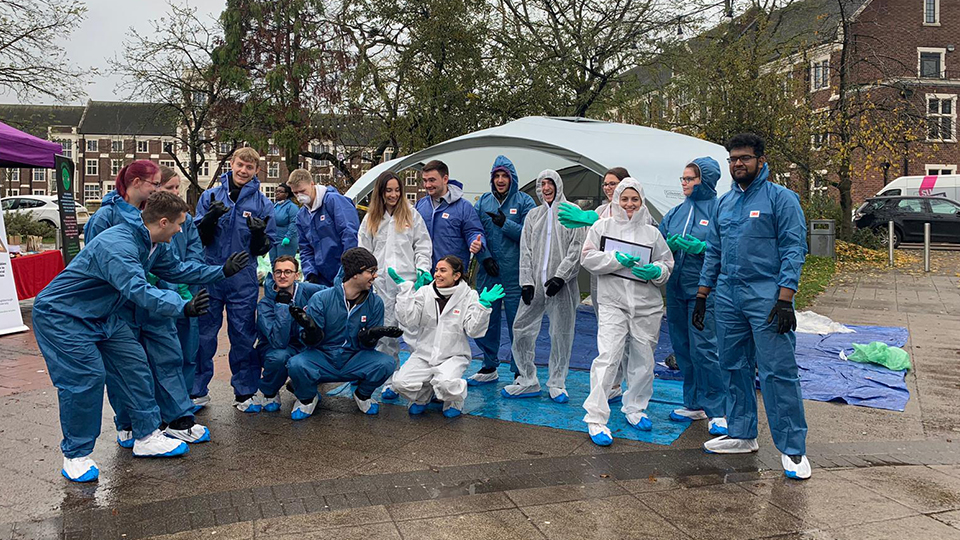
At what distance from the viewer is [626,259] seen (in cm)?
503

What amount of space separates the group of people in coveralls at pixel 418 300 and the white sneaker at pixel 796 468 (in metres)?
0.01

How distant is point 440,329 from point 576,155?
11.5ft

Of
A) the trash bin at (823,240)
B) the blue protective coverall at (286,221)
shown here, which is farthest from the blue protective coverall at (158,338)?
the trash bin at (823,240)

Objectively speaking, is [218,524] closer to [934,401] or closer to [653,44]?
[934,401]

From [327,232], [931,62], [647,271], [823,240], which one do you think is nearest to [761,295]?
[647,271]

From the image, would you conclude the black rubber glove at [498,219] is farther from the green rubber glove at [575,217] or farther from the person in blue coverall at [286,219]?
the person in blue coverall at [286,219]

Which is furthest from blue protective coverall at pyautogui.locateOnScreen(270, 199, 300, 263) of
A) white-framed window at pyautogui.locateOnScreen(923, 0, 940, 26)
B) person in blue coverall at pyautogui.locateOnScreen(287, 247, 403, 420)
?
white-framed window at pyautogui.locateOnScreen(923, 0, 940, 26)

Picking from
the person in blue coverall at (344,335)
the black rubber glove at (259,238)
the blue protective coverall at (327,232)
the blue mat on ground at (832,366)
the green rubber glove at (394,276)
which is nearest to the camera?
the person in blue coverall at (344,335)

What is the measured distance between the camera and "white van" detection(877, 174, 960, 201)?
24797 mm

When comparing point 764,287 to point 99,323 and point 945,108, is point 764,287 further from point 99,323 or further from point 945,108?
point 945,108

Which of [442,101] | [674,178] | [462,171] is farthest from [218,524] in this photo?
[442,101]

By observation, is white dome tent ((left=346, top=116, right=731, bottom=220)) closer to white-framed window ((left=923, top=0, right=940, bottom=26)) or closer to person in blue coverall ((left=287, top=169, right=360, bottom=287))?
person in blue coverall ((left=287, top=169, right=360, bottom=287))

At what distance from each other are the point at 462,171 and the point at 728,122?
859 cm

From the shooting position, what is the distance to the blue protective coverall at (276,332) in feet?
17.4
